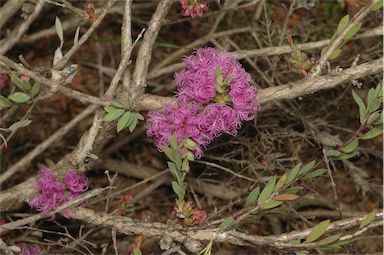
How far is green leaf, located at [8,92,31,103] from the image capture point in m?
1.74

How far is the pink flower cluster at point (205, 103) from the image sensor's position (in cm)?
180

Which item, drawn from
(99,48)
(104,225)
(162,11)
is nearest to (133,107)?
(162,11)

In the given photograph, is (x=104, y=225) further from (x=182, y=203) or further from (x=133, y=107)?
(x=133, y=107)

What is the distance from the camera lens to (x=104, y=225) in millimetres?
2182

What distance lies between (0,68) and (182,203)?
2.58 ft

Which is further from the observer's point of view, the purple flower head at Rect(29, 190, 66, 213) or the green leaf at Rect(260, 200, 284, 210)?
the purple flower head at Rect(29, 190, 66, 213)

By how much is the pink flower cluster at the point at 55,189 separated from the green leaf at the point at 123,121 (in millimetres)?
507

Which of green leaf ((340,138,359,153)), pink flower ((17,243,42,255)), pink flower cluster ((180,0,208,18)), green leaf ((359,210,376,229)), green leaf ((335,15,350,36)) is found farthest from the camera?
pink flower ((17,243,42,255))

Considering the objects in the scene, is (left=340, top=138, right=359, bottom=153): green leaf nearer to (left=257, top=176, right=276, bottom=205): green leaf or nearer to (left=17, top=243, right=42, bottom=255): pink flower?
(left=257, top=176, right=276, bottom=205): green leaf

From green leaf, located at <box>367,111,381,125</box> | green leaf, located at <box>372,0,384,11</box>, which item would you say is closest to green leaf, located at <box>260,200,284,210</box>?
green leaf, located at <box>367,111,381,125</box>

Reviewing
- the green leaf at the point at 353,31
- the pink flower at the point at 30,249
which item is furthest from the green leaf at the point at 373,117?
the pink flower at the point at 30,249

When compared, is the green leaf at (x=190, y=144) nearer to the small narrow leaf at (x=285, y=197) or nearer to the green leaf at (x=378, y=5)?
the small narrow leaf at (x=285, y=197)

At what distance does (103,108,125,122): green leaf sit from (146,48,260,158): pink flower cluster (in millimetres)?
131

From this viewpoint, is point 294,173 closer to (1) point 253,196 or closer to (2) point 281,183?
(2) point 281,183
